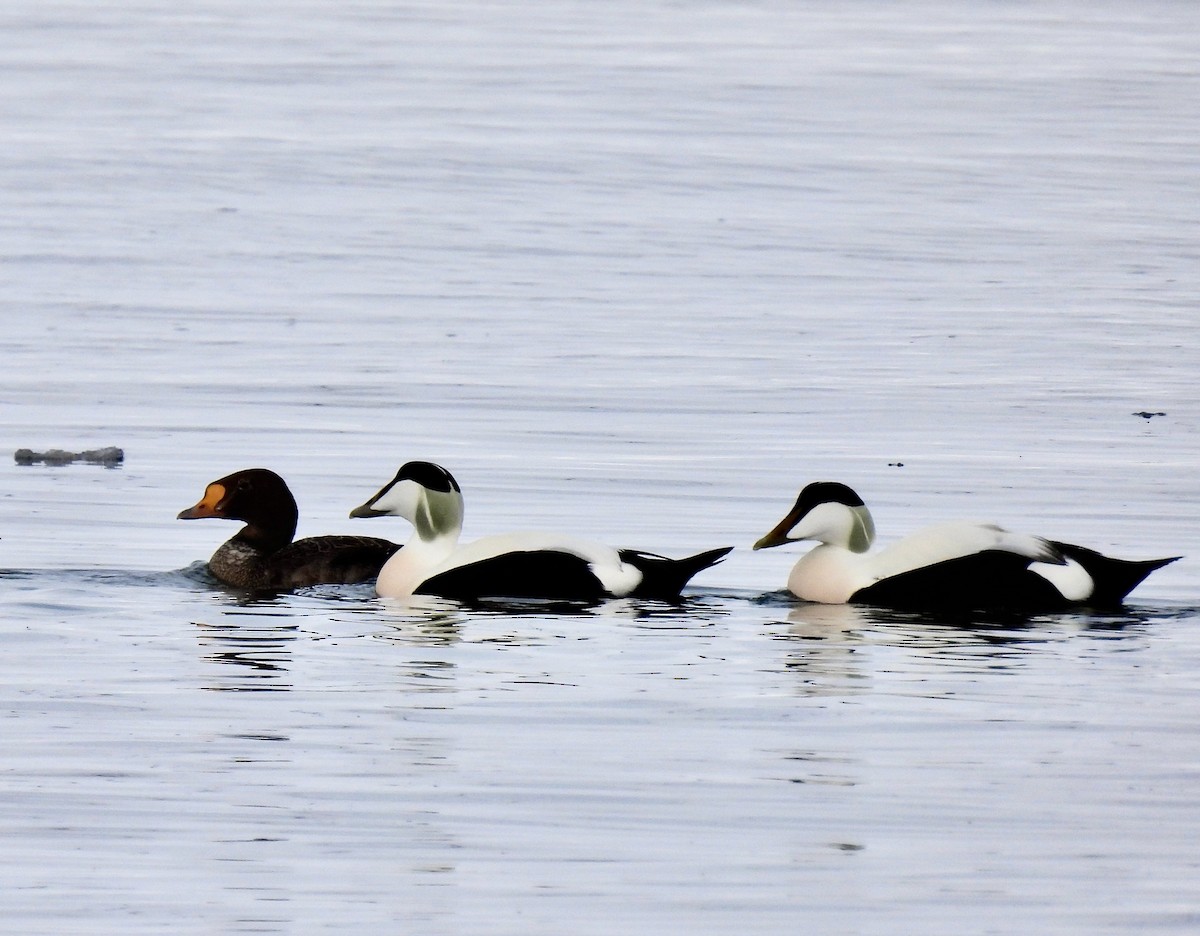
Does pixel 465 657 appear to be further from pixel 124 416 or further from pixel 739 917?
pixel 124 416

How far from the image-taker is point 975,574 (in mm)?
10062

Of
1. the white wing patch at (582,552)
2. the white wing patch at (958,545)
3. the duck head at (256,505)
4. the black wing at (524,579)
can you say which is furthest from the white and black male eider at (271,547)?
the white wing patch at (958,545)

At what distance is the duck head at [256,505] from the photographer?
11.4 meters

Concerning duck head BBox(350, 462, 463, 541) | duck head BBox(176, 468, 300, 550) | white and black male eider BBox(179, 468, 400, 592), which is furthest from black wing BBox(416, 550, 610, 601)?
duck head BBox(176, 468, 300, 550)

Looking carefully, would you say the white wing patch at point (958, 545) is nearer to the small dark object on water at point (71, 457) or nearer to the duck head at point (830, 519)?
the duck head at point (830, 519)

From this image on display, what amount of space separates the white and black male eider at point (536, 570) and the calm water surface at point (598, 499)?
221 mm

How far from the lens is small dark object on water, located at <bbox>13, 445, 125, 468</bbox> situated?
519 inches

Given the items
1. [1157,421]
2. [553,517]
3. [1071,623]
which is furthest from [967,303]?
[1071,623]

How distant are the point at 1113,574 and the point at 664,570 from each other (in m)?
1.77

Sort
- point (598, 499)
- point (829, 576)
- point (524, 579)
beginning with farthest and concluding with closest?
1. point (598, 499)
2. point (829, 576)
3. point (524, 579)

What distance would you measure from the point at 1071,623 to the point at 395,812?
4066 mm

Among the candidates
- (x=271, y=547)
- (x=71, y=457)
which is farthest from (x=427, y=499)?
(x=71, y=457)

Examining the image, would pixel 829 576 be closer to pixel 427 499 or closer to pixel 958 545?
pixel 958 545

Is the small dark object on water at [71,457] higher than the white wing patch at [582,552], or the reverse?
the small dark object on water at [71,457]
